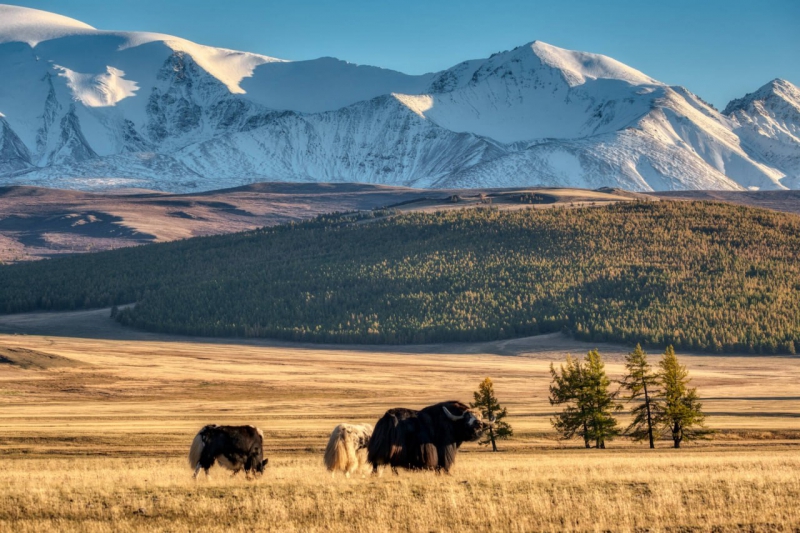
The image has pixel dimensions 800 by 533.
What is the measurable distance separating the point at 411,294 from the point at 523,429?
109 m

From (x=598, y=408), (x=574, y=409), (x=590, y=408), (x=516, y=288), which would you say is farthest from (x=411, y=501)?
(x=516, y=288)

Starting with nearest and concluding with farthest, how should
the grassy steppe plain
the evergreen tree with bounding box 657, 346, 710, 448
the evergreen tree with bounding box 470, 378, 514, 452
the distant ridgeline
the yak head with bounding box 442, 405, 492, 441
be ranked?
the grassy steppe plain < the yak head with bounding box 442, 405, 492, 441 < the evergreen tree with bounding box 657, 346, 710, 448 < the evergreen tree with bounding box 470, 378, 514, 452 < the distant ridgeline

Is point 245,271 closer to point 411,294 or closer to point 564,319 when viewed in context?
point 411,294

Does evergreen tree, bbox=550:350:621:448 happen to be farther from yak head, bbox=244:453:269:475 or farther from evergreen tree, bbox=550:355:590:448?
yak head, bbox=244:453:269:475

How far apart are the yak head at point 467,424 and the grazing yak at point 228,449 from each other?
229 inches

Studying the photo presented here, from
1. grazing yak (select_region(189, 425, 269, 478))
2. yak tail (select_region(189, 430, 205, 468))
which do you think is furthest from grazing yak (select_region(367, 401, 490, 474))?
yak tail (select_region(189, 430, 205, 468))

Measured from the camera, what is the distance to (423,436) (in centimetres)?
2942

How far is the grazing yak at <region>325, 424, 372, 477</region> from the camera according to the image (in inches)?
1163

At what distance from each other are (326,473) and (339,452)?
34.8 inches

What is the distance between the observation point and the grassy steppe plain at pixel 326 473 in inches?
959

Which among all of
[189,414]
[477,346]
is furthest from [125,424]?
[477,346]

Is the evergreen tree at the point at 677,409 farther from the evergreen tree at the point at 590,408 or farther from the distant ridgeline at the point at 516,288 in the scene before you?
the distant ridgeline at the point at 516,288

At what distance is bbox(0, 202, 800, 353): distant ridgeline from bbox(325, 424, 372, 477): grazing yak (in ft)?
358

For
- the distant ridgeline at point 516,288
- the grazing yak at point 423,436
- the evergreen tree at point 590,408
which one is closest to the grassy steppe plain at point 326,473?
the grazing yak at point 423,436
